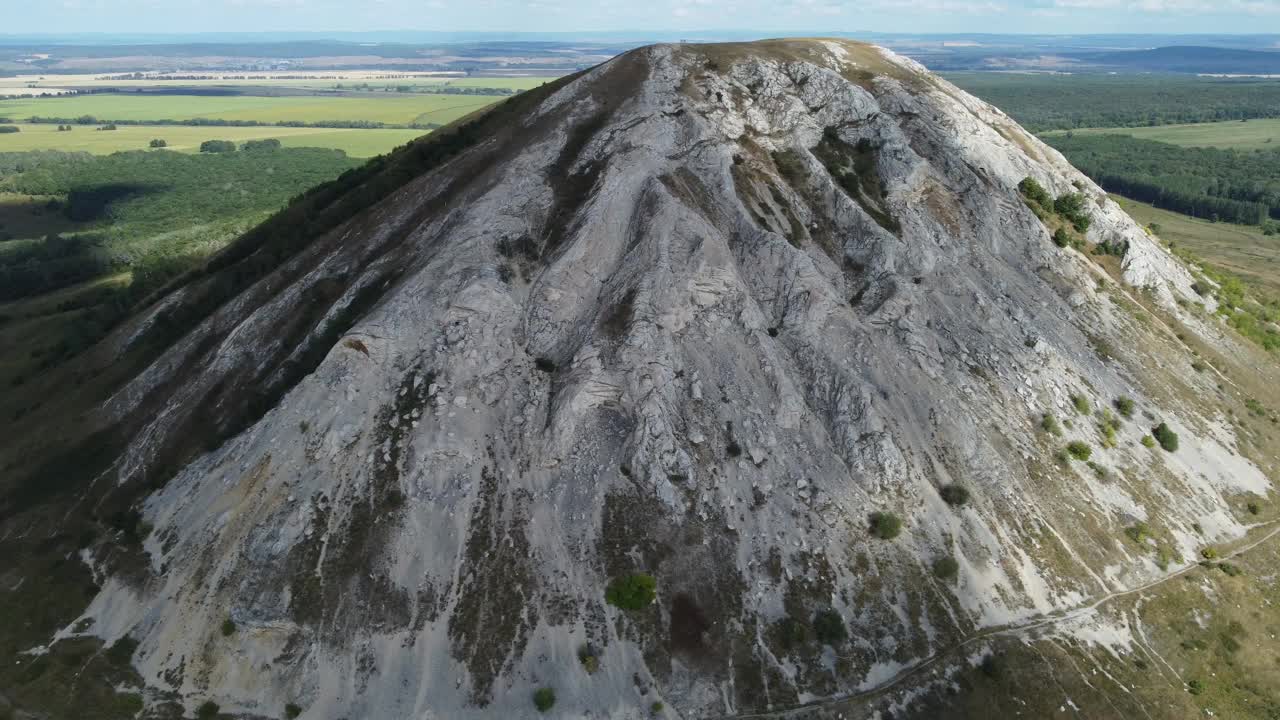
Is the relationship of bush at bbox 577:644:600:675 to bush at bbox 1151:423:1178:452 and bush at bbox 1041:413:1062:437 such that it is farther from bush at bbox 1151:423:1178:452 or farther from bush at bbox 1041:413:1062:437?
bush at bbox 1151:423:1178:452

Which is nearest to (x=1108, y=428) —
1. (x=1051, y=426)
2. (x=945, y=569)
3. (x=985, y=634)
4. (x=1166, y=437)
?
(x=1166, y=437)

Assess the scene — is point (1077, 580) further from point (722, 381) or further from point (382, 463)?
point (382, 463)

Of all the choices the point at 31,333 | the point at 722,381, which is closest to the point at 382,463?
the point at 722,381

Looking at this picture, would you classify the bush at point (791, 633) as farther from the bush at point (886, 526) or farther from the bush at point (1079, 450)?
the bush at point (1079, 450)

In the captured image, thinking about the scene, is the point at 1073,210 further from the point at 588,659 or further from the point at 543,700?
the point at 543,700

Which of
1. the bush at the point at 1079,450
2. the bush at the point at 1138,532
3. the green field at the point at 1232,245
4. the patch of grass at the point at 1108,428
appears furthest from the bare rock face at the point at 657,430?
the green field at the point at 1232,245
